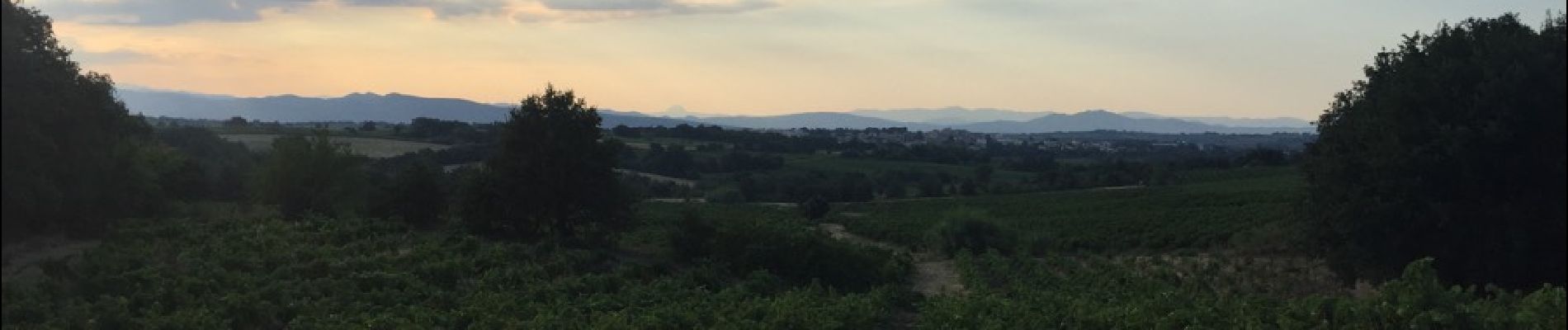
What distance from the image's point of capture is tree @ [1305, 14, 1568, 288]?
673cm

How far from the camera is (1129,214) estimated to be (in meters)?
63.6

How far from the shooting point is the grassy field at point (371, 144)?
9738cm

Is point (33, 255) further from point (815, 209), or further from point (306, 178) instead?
point (815, 209)

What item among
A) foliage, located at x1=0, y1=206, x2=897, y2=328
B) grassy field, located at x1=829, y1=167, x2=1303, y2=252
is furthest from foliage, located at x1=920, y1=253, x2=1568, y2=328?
foliage, located at x1=0, y1=206, x2=897, y2=328

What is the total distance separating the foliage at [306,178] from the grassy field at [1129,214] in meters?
30.8

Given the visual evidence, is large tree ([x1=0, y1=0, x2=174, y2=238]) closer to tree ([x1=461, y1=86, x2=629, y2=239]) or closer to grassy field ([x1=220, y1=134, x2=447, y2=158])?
tree ([x1=461, y1=86, x2=629, y2=239])

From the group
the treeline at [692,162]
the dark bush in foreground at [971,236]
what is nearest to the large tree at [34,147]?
the dark bush in foreground at [971,236]

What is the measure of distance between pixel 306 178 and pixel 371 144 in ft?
231

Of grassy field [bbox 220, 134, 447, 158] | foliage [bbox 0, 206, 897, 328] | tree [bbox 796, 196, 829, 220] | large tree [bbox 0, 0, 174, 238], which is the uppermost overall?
large tree [bbox 0, 0, 174, 238]

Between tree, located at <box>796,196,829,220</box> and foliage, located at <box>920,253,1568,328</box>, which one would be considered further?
tree, located at <box>796,196,829,220</box>

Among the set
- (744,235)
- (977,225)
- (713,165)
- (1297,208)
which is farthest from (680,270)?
(713,165)

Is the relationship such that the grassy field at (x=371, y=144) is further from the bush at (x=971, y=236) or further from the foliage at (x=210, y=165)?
the bush at (x=971, y=236)

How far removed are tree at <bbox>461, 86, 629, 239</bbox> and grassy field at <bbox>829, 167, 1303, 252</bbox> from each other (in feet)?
66.8

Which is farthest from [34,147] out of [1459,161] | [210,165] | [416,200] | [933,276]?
[210,165]
